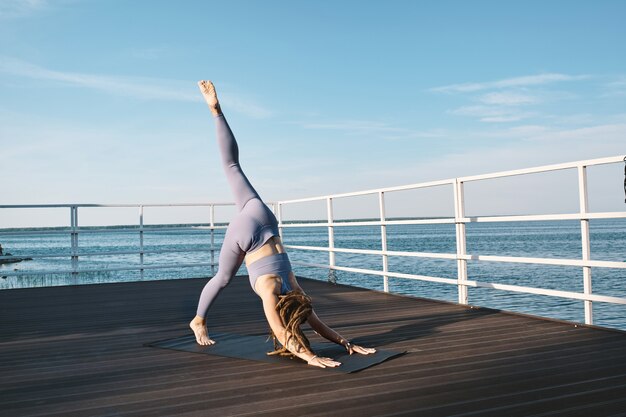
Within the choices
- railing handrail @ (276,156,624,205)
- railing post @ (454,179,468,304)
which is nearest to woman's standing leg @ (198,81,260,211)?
railing handrail @ (276,156,624,205)

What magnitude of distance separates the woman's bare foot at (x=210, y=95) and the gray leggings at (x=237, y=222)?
0.20 feet

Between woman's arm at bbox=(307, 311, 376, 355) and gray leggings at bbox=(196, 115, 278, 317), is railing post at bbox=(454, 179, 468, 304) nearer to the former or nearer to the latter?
woman's arm at bbox=(307, 311, 376, 355)

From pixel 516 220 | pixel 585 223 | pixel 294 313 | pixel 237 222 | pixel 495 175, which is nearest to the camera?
pixel 294 313

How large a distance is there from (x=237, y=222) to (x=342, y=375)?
1.12m

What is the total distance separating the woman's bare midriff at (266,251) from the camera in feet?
11.3

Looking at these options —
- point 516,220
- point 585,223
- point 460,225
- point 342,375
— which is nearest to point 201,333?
point 342,375

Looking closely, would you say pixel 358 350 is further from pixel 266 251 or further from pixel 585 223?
pixel 585 223

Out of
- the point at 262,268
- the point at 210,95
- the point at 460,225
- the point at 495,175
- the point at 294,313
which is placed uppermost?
the point at 210,95

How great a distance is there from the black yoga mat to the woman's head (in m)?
0.13

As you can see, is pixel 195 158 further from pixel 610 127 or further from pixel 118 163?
pixel 610 127

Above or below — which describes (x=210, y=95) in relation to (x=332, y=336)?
above

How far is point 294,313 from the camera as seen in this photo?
3.20m

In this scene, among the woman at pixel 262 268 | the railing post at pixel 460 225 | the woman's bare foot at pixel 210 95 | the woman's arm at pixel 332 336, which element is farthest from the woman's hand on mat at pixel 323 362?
the railing post at pixel 460 225

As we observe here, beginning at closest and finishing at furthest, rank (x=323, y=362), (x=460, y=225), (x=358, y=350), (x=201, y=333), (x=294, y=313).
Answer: (x=323, y=362), (x=294, y=313), (x=358, y=350), (x=201, y=333), (x=460, y=225)
